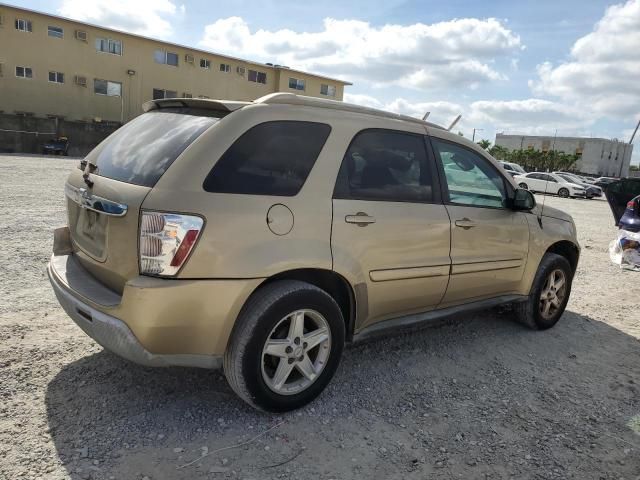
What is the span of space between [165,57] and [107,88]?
491cm

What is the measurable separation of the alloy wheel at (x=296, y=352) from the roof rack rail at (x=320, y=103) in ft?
4.14

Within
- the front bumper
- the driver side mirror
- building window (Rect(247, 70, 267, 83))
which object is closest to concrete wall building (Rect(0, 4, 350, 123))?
building window (Rect(247, 70, 267, 83))

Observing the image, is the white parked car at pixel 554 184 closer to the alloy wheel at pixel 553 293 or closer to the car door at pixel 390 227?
the alloy wheel at pixel 553 293

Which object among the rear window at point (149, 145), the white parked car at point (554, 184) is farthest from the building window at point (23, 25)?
the rear window at point (149, 145)

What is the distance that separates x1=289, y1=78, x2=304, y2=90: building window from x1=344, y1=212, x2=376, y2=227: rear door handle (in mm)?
41943

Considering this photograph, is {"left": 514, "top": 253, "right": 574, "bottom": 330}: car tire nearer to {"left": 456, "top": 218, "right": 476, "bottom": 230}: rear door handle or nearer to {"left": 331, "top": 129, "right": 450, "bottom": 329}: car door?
{"left": 456, "top": 218, "right": 476, "bottom": 230}: rear door handle

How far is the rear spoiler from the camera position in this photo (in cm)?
288

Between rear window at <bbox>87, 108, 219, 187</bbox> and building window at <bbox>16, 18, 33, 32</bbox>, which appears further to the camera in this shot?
building window at <bbox>16, 18, 33, 32</bbox>

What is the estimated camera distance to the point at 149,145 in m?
2.95

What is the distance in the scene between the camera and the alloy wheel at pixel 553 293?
4820mm

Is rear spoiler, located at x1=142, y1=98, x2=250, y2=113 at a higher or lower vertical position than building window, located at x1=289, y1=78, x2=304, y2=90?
lower

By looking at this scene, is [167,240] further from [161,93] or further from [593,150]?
[593,150]

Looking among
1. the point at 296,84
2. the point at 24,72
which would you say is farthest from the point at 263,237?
the point at 296,84

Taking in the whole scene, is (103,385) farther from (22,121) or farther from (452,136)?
(22,121)
